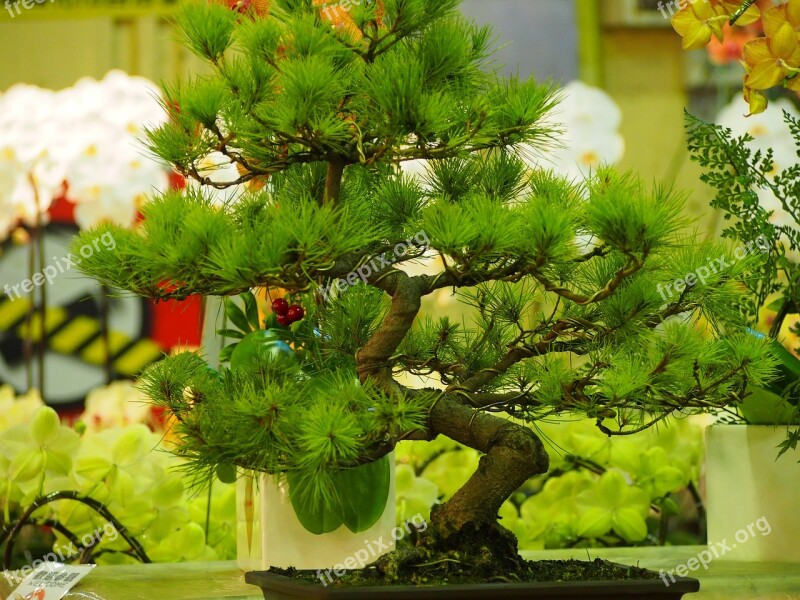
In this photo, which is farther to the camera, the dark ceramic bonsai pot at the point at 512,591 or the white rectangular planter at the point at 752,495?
the white rectangular planter at the point at 752,495

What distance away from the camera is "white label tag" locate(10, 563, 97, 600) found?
34.6 inches

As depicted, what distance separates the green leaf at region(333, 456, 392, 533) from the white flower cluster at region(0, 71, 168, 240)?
0.76 m

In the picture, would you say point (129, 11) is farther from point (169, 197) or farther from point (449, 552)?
point (449, 552)

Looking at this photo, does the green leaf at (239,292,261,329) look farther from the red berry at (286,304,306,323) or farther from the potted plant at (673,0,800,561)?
the potted plant at (673,0,800,561)

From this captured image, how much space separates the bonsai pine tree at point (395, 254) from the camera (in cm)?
65

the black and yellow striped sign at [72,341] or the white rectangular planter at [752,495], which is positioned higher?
the black and yellow striped sign at [72,341]

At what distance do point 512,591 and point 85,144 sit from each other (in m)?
1.10

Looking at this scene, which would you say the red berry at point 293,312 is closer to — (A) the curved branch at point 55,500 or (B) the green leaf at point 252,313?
(B) the green leaf at point 252,313

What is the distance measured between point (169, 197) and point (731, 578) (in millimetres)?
606

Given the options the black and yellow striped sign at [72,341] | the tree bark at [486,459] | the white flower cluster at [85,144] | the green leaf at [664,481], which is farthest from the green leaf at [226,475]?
the black and yellow striped sign at [72,341]

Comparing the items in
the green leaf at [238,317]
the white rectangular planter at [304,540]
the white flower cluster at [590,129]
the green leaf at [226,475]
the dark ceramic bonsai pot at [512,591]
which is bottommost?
the dark ceramic bonsai pot at [512,591]

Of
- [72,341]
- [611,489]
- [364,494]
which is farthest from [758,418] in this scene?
[72,341]

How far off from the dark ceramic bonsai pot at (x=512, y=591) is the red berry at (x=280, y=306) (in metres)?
0.32

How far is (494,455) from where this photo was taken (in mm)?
726
